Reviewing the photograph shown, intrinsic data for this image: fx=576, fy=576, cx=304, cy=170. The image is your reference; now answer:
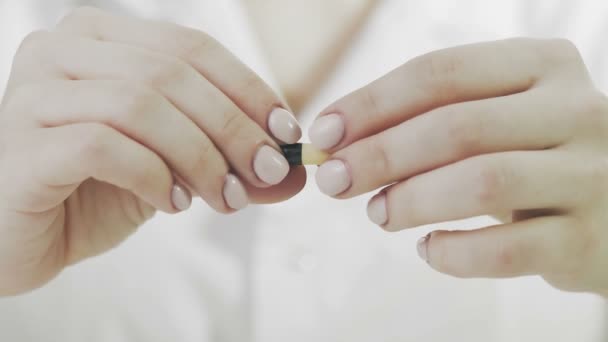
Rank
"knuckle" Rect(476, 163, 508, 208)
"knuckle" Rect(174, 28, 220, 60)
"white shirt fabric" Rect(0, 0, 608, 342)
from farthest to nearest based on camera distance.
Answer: "white shirt fabric" Rect(0, 0, 608, 342)
"knuckle" Rect(174, 28, 220, 60)
"knuckle" Rect(476, 163, 508, 208)

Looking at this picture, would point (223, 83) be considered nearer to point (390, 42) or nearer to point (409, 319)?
point (390, 42)

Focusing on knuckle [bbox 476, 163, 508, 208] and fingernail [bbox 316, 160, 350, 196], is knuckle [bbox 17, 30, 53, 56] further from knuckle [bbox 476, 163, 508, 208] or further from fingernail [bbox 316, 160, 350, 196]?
knuckle [bbox 476, 163, 508, 208]

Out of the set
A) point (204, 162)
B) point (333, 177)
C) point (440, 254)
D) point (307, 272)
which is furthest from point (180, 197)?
point (307, 272)

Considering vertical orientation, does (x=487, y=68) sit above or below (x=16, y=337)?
above

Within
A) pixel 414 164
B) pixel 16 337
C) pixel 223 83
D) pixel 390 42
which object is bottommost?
pixel 16 337

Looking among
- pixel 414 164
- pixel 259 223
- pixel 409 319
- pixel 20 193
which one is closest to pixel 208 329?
pixel 259 223

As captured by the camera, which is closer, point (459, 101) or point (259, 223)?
point (459, 101)


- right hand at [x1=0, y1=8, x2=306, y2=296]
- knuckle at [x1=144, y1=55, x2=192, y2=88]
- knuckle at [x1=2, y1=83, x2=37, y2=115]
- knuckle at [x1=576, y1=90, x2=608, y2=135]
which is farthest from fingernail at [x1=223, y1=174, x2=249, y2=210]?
knuckle at [x1=576, y1=90, x2=608, y2=135]
